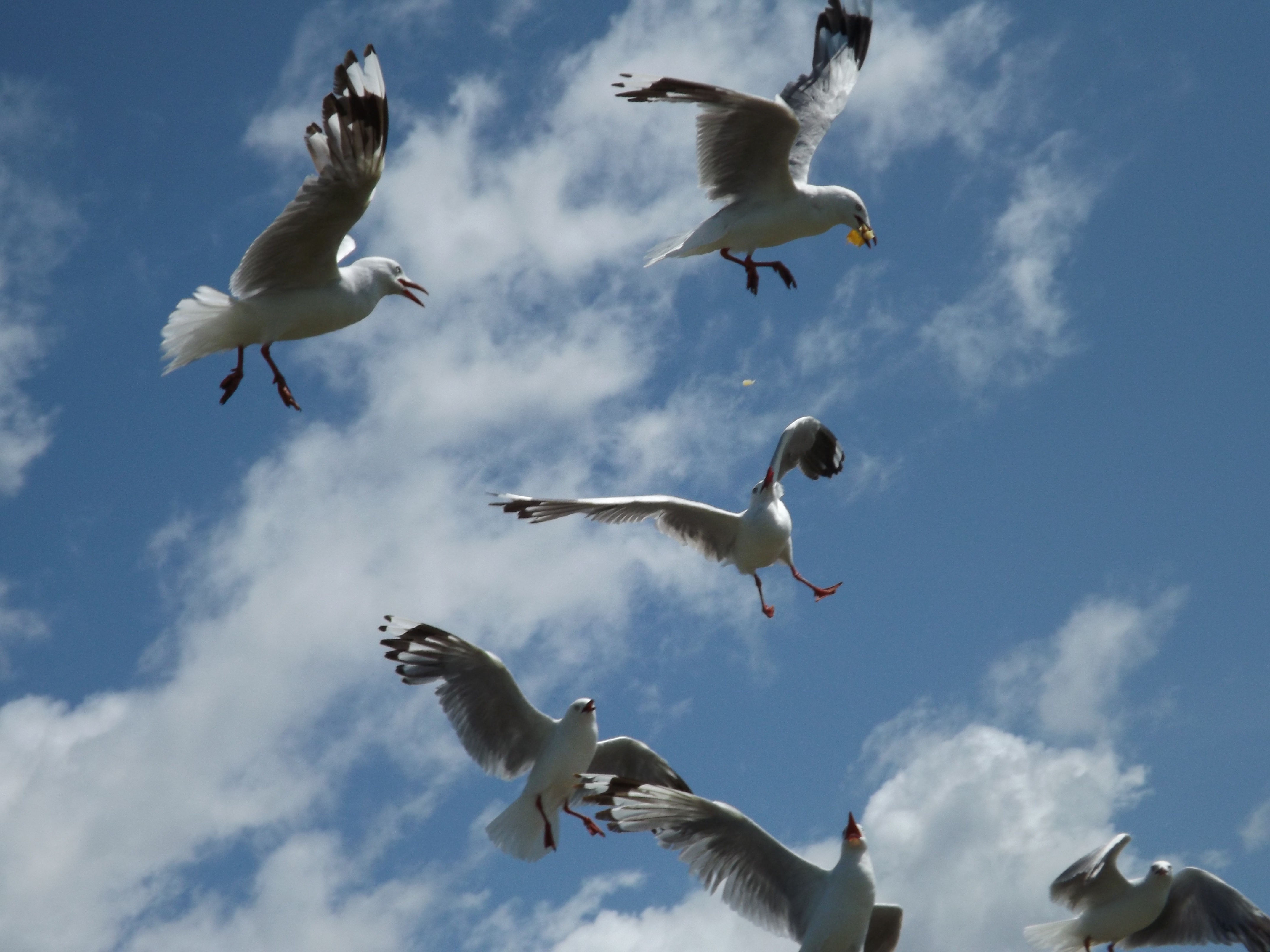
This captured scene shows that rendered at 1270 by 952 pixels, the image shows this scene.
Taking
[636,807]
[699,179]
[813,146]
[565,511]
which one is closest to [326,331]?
[565,511]

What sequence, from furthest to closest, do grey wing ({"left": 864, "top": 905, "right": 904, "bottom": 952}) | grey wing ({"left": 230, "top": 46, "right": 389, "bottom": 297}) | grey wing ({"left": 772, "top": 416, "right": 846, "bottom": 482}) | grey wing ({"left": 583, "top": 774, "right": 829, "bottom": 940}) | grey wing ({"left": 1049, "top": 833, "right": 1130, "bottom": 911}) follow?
grey wing ({"left": 772, "top": 416, "right": 846, "bottom": 482})
grey wing ({"left": 1049, "top": 833, "right": 1130, "bottom": 911})
grey wing ({"left": 864, "top": 905, "right": 904, "bottom": 952})
grey wing ({"left": 583, "top": 774, "right": 829, "bottom": 940})
grey wing ({"left": 230, "top": 46, "right": 389, "bottom": 297})

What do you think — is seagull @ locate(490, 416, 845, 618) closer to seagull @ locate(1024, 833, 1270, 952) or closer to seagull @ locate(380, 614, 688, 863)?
seagull @ locate(380, 614, 688, 863)

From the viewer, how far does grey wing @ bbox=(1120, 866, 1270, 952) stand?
12031 millimetres

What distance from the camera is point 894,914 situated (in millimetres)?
9781

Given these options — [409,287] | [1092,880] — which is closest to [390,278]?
[409,287]

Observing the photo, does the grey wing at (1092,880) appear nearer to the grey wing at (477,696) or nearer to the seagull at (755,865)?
the seagull at (755,865)

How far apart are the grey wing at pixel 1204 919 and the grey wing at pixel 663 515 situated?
4652 millimetres

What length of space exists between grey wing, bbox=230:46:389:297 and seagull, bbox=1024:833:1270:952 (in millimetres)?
7327

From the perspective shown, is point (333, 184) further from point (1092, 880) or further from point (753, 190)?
point (1092, 880)

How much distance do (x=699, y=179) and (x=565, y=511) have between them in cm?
269

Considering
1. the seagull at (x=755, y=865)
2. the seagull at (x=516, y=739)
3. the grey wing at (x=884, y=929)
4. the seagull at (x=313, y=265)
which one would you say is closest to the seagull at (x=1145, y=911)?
the grey wing at (x=884, y=929)

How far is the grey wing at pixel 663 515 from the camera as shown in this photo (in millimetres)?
10766

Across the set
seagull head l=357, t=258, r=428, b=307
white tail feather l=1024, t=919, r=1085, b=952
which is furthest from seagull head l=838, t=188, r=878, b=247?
white tail feather l=1024, t=919, r=1085, b=952

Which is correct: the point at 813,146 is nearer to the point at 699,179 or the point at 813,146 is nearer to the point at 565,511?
the point at 699,179
